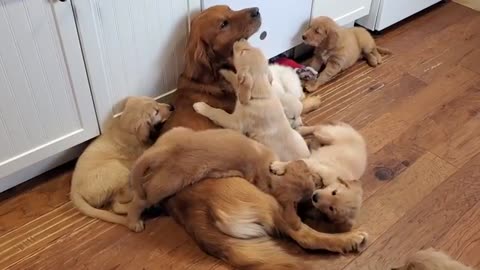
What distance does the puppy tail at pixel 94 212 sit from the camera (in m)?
1.78

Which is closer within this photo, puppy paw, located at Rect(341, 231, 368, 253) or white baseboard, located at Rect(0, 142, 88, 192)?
puppy paw, located at Rect(341, 231, 368, 253)

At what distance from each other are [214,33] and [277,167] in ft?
1.78

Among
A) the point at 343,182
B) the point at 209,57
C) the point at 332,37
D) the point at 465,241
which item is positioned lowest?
the point at 465,241

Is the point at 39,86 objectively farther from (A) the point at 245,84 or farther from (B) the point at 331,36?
(B) the point at 331,36

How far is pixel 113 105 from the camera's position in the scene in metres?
1.91

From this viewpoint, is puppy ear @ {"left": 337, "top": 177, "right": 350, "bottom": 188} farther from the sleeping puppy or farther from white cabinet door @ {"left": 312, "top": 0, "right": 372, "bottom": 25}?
white cabinet door @ {"left": 312, "top": 0, "right": 372, "bottom": 25}

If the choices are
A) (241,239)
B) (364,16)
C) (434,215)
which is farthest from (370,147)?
(364,16)

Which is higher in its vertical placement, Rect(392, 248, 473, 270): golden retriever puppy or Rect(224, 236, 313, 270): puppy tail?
Rect(392, 248, 473, 270): golden retriever puppy

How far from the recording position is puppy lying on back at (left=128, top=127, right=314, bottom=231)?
1.62 meters

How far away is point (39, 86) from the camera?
5.52 ft

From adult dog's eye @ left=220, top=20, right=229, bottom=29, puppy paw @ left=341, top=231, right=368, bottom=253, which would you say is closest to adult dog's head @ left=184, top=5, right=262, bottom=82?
adult dog's eye @ left=220, top=20, right=229, bottom=29

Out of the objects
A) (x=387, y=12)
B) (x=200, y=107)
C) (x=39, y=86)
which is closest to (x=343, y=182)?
(x=200, y=107)

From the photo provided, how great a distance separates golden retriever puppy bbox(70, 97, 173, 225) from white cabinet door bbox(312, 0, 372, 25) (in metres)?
0.98

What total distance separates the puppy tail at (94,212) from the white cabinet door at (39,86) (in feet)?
0.64
